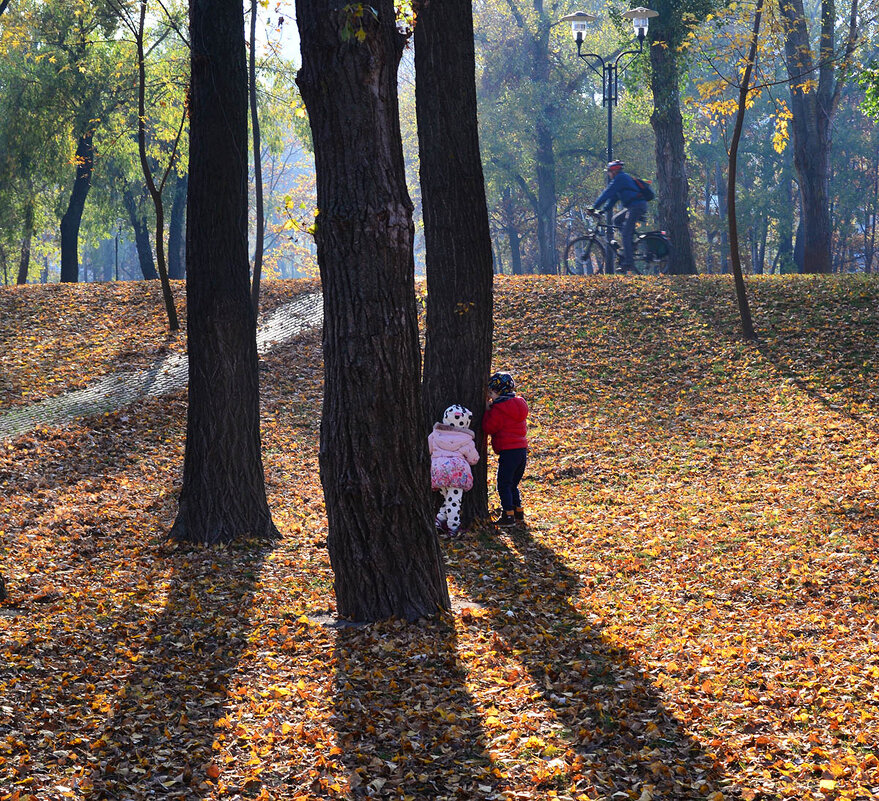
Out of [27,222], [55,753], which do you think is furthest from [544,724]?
[27,222]

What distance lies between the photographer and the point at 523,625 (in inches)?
235

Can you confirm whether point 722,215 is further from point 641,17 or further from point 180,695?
point 180,695

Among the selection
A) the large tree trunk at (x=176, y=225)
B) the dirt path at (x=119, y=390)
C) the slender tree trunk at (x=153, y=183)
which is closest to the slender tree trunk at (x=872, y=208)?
the large tree trunk at (x=176, y=225)

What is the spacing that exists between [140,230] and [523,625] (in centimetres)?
2730

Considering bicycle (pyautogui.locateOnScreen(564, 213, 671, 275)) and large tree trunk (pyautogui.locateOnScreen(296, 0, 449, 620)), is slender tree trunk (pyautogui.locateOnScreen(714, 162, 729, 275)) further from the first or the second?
large tree trunk (pyautogui.locateOnScreen(296, 0, 449, 620))

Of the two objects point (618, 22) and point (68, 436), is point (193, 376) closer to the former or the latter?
point (68, 436)

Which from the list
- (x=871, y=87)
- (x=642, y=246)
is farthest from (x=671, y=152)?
(x=871, y=87)

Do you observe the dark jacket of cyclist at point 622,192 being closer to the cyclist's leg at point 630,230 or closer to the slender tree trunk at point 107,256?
the cyclist's leg at point 630,230

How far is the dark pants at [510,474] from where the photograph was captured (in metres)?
8.27

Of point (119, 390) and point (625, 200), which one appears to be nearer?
point (119, 390)

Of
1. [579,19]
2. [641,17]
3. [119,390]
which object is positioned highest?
[579,19]

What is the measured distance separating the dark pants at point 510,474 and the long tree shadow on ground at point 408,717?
267 centimetres

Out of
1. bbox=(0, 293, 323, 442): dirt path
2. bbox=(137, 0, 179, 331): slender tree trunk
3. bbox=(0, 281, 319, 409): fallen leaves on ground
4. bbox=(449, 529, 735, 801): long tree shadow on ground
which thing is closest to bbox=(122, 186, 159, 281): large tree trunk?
bbox=(0, 281, 319, 409): fallen leaves on ground

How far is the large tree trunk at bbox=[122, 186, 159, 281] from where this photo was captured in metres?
28.5
